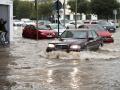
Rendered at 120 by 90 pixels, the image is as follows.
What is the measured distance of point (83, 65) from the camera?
18.8m

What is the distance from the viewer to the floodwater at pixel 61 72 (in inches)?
516

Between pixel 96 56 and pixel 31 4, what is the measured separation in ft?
298

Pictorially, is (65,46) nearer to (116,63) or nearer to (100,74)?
(116,63)

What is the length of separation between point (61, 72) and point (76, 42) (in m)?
6.13

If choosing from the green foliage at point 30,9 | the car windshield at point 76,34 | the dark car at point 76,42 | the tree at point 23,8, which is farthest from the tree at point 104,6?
the car windshield at point 76,34

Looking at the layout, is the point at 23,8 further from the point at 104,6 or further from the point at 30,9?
the point at 104,6

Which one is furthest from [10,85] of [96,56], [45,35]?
[45,35]

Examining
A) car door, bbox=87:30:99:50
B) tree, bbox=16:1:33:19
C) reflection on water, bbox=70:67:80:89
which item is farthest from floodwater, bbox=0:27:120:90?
tree, bbox=16:1:33:19

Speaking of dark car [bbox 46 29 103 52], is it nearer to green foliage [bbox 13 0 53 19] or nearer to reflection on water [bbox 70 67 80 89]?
reflection on water [bbox 70 67 80 89]

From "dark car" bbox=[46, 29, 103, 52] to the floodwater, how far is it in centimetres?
29

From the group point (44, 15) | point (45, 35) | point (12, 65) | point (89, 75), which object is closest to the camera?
point (89, 75)

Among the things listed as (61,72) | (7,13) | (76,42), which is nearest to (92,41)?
(76,42)

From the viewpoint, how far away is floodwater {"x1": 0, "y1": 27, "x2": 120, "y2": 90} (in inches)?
516

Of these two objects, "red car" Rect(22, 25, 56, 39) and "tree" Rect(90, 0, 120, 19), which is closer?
"red car" Rect(22, 25, 56, 39)
